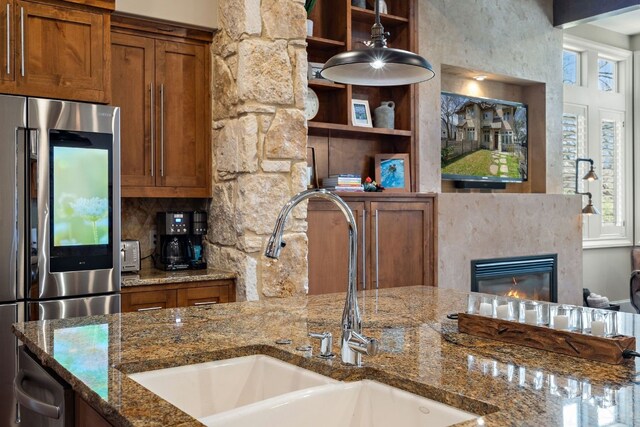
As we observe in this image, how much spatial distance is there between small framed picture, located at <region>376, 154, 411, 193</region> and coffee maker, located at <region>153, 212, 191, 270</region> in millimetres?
1726

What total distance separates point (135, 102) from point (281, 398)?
2727 millimetres

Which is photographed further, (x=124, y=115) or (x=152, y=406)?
(x=124, y=115)

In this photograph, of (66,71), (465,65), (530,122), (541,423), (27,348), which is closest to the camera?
(541,423)

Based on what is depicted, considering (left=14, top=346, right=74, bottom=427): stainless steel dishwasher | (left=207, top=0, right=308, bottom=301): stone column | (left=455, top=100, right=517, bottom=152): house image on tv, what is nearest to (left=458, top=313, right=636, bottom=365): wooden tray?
(left=14, top=346, right=74, bottom=427): stainless steel dishwasher

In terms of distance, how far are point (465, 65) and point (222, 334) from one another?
4.15 metres

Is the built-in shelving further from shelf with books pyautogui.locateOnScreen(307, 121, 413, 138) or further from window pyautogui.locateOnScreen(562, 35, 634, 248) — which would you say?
window pyautogui.locateOnScreen(562, 35, 634, 248)

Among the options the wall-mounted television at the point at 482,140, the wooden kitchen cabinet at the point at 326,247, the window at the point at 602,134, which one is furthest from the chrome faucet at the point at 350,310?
the window at the point at 602,134

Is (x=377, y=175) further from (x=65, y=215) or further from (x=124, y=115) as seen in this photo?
(x=65, y=215)

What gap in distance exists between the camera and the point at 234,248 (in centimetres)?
361

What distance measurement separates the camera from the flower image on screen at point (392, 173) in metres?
4.86

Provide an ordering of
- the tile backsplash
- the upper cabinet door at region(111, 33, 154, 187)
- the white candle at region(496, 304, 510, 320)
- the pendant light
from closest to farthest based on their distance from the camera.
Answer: the white candle at region(496, 304, 510, 320) → the pendant light → the upper cabinet door at region(111, 33, 154, 187) → the tile backsplash

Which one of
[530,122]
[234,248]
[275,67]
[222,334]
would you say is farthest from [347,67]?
[530,122]

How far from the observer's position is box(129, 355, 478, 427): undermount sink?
128 cm

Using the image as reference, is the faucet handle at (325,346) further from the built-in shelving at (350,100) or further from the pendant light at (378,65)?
the built-in shelving at (350,100)
